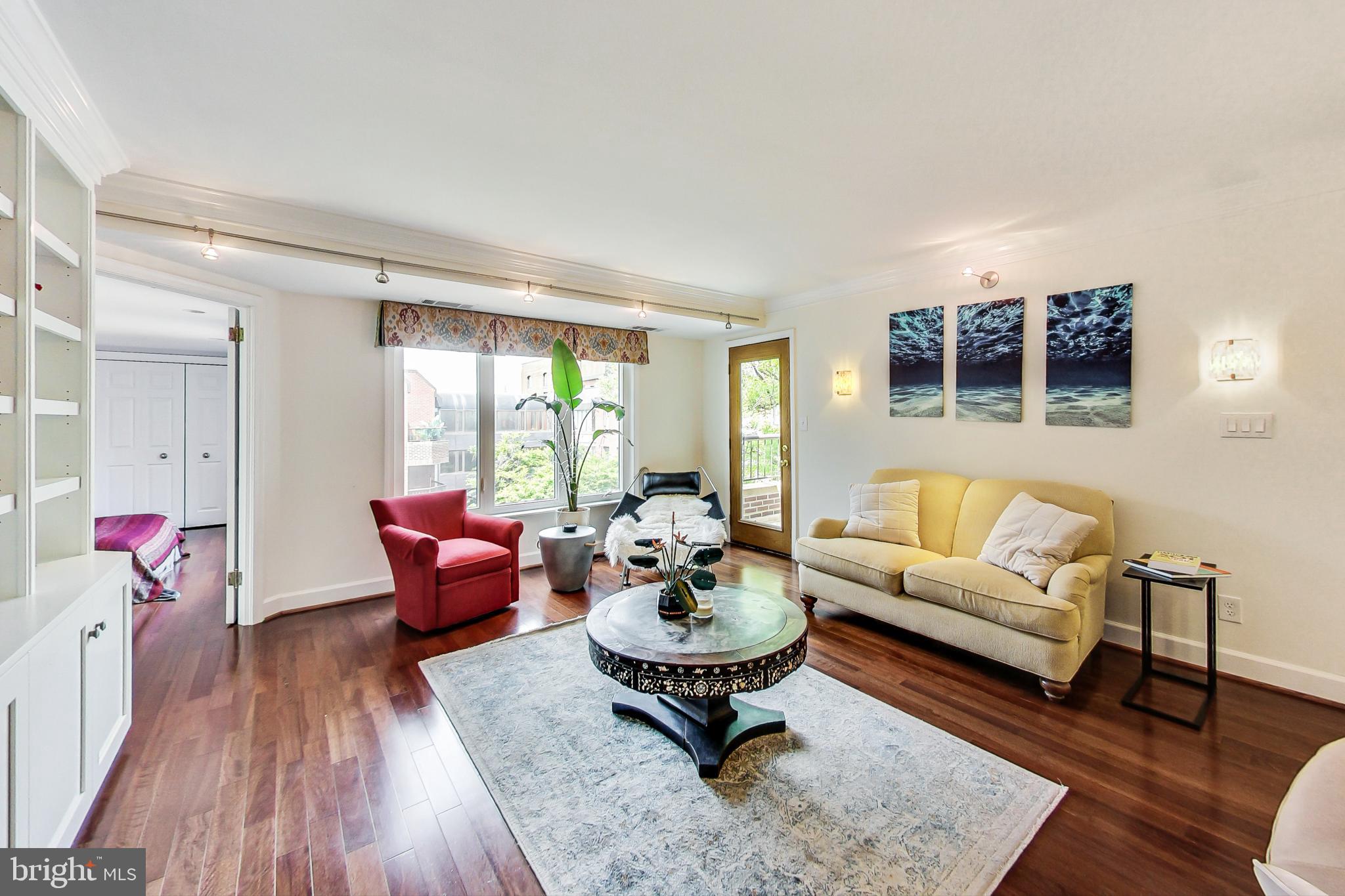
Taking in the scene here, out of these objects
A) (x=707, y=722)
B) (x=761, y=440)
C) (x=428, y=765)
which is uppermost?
(x=761, y=440)

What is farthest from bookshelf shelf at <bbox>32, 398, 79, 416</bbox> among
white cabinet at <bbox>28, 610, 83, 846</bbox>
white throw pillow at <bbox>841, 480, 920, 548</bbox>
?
white throw pillow at <bbox>841, 480, 920, 548</bbox>

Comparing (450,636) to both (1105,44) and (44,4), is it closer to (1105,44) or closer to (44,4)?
(44,4)

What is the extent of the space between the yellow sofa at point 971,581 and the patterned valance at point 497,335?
263 cm

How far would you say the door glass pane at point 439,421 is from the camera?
4180 millimetres

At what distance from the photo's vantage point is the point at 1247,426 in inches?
103

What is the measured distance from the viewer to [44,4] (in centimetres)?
147

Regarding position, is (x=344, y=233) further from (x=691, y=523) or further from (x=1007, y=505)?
(x=1007, y=505)

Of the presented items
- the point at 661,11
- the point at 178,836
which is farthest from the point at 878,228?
the point at 178,836

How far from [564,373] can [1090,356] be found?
11.9 ft

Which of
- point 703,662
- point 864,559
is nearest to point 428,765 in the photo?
point 703,662

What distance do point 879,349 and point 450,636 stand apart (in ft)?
12.4

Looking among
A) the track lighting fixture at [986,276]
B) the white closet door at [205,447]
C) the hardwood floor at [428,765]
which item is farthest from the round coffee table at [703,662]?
the white closet door at [205,447]

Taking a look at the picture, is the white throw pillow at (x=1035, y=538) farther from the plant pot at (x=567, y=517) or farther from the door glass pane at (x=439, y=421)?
the door glass pane at (x=439, y=421)

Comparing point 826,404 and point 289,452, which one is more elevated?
point 826,404
